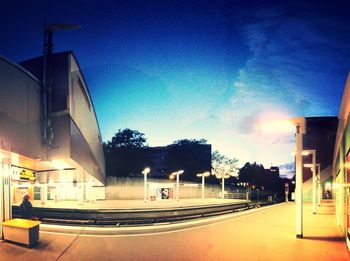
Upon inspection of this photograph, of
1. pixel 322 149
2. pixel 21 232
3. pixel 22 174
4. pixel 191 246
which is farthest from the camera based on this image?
pixel 322 149

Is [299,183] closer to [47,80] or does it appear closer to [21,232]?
[21,232]

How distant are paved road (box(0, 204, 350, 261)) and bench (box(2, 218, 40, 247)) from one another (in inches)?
9.0

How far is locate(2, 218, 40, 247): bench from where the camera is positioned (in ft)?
31.3

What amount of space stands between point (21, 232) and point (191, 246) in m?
4.89

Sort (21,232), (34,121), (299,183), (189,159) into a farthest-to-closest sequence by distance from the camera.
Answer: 1. (189,159)
2. (34,121)
3. (299,183)
4. (21,232)

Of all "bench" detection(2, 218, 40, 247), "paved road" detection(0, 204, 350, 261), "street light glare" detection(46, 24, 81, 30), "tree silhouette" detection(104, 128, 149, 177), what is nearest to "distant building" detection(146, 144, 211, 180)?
"tree silhouette" detection(104, 128, 149, 177)

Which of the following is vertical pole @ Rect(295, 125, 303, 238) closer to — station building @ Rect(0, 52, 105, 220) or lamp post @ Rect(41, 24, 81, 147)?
station building @ Rect(0, 52, 105, 220)

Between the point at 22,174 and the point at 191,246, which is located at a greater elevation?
the point at 22,174

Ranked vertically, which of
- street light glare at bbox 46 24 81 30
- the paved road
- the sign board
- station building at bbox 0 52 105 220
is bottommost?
the paved road

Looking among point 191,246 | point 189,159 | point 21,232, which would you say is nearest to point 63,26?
point 21,232

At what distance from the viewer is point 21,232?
9750 mm

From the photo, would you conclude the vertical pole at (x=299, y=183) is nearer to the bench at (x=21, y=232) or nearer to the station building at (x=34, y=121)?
the bench at (x=21, y=232)

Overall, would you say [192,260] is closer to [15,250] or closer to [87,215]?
[15,250]

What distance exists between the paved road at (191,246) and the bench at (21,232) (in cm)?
23
